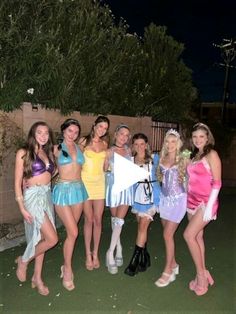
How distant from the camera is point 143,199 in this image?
15.0 feet

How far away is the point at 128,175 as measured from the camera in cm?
445

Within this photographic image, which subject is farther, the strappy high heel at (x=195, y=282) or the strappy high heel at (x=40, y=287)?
the strappy high heel at (x=195, y=282)

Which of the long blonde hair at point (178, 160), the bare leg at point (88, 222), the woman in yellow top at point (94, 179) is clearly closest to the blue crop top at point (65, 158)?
the woman in yellow top at point (94, 179)

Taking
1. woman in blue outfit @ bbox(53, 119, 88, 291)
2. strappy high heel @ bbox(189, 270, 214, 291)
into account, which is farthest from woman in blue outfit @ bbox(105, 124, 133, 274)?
strappy high heel @ bbox(189, 270, 214, 291)

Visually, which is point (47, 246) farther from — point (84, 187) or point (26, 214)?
point (84, 187)

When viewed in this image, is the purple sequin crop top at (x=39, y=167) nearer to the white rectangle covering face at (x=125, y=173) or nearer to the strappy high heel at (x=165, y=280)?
the white rectangle covering face at (x=125, y=173)

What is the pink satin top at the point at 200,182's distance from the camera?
405 cm

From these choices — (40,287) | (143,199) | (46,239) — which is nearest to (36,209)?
(46,239)

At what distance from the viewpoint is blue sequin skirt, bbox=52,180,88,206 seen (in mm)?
4113

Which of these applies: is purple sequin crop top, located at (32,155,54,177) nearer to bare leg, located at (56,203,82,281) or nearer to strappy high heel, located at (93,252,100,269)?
bare leg, located at (56,203,82,281)

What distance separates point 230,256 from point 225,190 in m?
7.95

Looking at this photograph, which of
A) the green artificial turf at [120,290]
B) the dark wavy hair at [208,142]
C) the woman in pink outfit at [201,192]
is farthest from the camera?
the dark wavy hair at [208,142]

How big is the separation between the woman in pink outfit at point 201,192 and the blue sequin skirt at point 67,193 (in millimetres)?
1201

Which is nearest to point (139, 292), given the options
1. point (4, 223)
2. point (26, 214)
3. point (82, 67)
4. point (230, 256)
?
point (26, 214)
